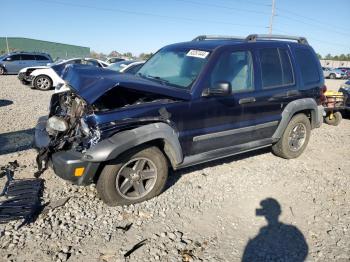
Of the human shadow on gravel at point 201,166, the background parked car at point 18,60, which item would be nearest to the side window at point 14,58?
the background parked car at point 18,60

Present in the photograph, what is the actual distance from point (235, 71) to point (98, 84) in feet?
6.66

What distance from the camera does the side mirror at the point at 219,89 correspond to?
4.05 m

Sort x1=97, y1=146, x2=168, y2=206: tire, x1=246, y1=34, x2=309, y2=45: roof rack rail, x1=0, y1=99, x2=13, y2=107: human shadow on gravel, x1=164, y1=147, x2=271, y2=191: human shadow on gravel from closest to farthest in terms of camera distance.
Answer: x1=97, y1=146, x2=168, y2=206: tire → x1=164, y1=147, x2=271, y2=191: human shadow on gravel → x1=246, y1=34, x2=309, y2=45: roof rack rail → x1=0, y1=99, x2=13, y2=107: human shadow on gravel

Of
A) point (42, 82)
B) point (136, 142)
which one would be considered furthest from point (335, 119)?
point (42, 82)

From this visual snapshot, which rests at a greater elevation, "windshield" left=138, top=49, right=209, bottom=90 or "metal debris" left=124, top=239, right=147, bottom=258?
"windshield" left=138, top=49, right=209, bottom=90

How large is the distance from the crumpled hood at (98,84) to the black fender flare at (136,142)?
43 centimetres

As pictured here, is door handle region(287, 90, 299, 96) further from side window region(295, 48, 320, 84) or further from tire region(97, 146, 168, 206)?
tire region(97, 146, 168, 206)

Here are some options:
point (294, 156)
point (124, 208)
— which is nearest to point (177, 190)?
point (124, 208)

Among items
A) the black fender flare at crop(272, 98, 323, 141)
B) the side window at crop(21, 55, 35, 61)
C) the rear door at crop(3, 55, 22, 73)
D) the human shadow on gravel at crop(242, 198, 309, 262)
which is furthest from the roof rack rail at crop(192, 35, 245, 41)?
the rear door at crop(3, 55, 22, 73)

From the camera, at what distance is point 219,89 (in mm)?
4090

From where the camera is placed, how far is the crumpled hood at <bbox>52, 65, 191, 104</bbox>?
3543 mm

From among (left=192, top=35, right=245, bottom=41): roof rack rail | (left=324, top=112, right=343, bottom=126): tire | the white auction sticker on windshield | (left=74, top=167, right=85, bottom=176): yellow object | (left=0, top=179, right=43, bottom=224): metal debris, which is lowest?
(left=324, top=112, right=343, bottom=126): tire

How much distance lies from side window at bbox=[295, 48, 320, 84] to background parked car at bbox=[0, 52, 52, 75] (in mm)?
18381

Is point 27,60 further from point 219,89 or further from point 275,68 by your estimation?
point 219,89
